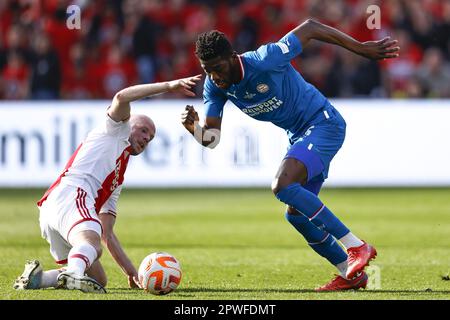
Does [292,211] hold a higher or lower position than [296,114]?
lower

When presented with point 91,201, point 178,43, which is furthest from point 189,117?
point 178,43

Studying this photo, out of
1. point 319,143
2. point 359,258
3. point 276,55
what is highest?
point 276,55

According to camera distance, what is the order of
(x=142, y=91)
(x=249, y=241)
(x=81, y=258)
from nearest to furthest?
(x=81, y=258)
(x=142, y=91)
(x=249, y=241)

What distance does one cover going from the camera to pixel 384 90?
20.4m

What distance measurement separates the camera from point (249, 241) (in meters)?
12.9

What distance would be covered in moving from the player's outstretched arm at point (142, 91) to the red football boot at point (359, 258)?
1.77 metres

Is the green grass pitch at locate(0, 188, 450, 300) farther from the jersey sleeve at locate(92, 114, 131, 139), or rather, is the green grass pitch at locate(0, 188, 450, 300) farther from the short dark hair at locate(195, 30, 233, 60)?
the short dark hair at locate(195, 30, 233, 60)

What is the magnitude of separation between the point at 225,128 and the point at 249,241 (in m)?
5.47

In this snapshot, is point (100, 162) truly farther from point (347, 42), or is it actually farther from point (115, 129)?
point (347, 42)

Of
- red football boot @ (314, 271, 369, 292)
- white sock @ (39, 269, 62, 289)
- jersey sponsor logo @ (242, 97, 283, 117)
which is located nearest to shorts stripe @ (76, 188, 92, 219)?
white sock @ (39, 269, 62, 289)

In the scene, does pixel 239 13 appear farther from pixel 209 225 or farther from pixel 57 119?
pixel 209 225

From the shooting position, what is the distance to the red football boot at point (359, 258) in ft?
27.1

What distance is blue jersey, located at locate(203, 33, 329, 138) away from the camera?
8.62 meters
